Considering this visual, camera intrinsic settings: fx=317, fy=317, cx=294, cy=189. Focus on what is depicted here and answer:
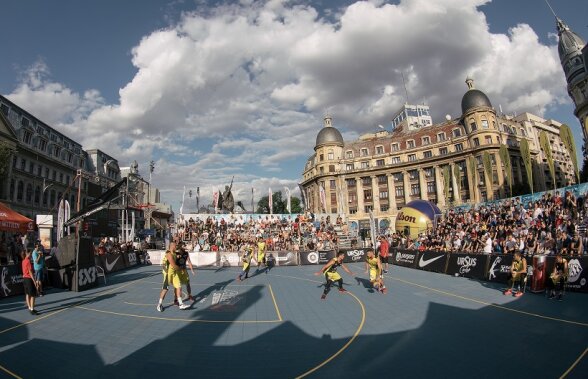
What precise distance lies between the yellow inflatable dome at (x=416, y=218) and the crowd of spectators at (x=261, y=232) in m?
7.18

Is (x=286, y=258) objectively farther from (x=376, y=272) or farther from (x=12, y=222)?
(x=12, y=222)

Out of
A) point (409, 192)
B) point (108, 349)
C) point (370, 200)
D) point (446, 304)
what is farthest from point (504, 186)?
point (108, 349)

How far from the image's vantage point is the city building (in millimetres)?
51375

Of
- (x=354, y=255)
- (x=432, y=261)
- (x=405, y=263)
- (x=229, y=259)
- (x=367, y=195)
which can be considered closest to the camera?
(x=432, y=261)

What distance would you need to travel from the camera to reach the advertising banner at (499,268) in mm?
14562

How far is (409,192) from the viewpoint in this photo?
71562 millimetres

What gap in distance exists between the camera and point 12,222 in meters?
16.2

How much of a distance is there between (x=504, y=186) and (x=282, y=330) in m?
67.0

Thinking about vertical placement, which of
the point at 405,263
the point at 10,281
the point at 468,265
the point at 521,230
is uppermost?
the point at 521,230

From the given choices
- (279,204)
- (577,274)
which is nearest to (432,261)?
(577,274)

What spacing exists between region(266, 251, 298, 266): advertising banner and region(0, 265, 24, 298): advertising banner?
644 inches

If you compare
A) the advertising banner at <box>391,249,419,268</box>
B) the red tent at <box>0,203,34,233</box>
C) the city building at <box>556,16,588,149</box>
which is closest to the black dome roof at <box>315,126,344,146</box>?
the city building at <box>556,16,588,149</box>

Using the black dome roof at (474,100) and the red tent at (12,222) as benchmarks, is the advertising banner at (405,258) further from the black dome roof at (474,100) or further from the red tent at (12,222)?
the black dome roof at (474,100)

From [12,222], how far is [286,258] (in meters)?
18.0
